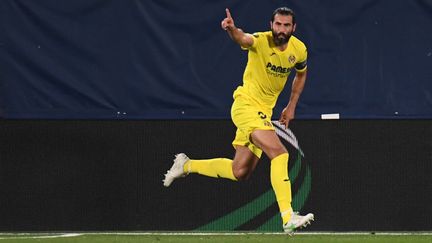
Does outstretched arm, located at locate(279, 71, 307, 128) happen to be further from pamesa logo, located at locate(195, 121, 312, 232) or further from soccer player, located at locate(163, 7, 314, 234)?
pamesa logo, located at locate(195, 121, 312, 232)

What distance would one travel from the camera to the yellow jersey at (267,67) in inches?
408

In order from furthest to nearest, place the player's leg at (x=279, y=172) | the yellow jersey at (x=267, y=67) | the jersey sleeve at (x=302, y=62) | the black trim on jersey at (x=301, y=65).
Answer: the black trim on jersey at (x=301, y=65), the jersey sleeve at (x=302, y=62), the yellow jersey at (x=267, y=67), the player's leg at (x=279, y=172)

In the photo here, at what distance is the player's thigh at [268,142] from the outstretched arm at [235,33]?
0.79 meters

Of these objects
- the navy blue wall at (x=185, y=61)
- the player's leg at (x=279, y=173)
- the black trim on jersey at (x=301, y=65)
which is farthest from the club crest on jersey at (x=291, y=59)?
the navy blue wall at (x=185, y=61)

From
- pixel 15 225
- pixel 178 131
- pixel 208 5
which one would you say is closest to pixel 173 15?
pixel 208 5

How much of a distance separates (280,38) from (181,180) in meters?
3.08

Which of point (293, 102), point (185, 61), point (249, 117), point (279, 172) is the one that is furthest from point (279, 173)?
point (185, 61)

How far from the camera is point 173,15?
12.8m

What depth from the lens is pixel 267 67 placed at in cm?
1044

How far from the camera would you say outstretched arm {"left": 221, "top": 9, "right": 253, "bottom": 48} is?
9.58m

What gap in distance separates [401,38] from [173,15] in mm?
2558

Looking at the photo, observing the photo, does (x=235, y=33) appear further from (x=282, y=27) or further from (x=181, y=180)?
(x=181, y=180)

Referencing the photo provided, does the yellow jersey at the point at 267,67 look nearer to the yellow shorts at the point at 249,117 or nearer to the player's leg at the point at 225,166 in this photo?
the yellow shorts at the point at 249,117

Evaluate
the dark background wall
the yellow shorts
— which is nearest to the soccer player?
the yellow shorts
